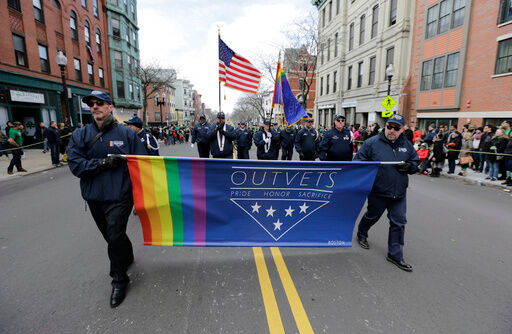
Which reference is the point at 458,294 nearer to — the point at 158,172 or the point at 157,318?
the point at 157,318

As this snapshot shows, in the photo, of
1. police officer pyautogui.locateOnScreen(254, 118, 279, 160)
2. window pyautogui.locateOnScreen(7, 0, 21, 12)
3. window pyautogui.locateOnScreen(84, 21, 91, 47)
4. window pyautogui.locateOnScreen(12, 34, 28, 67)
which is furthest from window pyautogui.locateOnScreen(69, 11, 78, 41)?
police officer pyautogui.locateOnScreen(254, 118, 279, 160)

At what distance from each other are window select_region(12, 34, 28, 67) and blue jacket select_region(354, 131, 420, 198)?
73.9 feet

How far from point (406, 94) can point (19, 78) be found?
26.3 m

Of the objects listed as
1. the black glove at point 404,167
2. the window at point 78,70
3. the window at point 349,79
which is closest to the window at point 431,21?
the window at point 349,79

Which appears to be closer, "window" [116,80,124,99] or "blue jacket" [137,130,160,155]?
"blue jacket" [137,130,160,155]

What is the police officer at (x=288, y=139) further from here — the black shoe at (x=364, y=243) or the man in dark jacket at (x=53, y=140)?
the man in dark jacket at (x=53, y=140)

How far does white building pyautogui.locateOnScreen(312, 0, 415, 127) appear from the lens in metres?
19.8

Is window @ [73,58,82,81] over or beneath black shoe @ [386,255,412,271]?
over

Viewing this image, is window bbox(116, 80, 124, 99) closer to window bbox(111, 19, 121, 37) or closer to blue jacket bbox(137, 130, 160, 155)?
window bbox(111, 19, 121, 37)

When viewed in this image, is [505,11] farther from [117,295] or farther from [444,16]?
[117,295]

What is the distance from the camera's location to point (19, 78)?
17141 mm

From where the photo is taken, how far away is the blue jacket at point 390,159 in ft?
11.7

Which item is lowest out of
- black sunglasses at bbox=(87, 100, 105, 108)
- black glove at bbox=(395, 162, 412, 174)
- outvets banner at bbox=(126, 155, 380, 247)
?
outvets banner at bbox=(126, 155, 380, 247)

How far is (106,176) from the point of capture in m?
2.90
